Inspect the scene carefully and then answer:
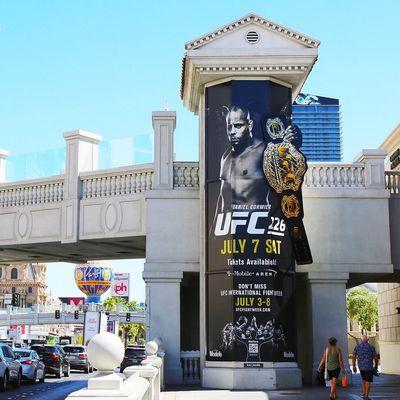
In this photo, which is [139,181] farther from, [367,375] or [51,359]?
[51,359]

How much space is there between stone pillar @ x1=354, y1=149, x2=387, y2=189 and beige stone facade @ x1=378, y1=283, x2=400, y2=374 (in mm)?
8924

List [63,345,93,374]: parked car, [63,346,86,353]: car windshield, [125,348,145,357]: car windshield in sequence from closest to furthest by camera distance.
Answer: [125,348,145,357]: car windshield < [63,345,93,374]: parked car < [63,346,86,353]: car windshield

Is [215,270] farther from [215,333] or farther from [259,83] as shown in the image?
[259,83]

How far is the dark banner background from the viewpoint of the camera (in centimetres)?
2236

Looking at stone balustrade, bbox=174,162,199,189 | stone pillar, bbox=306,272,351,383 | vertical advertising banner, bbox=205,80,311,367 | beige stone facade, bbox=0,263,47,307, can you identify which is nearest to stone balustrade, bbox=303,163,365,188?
vertical advertising banner, bbox=205,80,311,367

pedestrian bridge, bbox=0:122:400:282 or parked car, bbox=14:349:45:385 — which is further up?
pedestrian bridge, bbox=0:122:400:282

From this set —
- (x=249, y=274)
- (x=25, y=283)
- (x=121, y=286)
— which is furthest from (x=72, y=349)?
(x=121, y=286)

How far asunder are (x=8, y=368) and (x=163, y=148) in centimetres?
962

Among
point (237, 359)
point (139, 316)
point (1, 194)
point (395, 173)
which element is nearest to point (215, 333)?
point (237, 359)

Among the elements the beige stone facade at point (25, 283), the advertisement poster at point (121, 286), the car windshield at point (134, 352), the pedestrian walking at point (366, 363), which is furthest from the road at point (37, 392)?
the advertisement poster at point (121, 286)

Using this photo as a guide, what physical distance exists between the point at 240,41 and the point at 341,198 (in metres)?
6.46

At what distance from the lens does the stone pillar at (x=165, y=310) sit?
79.2 feet

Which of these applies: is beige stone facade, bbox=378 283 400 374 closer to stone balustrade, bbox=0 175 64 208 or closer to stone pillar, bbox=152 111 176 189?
stone pillar, bbox=152 111 176 189

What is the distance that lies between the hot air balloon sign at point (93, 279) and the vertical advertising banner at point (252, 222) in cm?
9287
